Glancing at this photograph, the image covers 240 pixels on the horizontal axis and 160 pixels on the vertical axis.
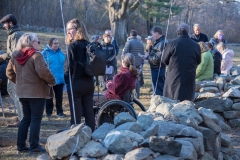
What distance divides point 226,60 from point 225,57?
13 cm

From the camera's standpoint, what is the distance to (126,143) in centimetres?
381

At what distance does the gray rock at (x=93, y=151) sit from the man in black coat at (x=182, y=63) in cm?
259

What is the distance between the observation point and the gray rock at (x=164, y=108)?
5.20 metres

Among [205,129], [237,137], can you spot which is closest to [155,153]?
[205,129]

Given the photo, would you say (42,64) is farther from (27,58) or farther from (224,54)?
(224,54)

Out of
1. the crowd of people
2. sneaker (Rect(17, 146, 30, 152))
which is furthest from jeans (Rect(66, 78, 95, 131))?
sneaker (Rect(17, 146, 30, 152))

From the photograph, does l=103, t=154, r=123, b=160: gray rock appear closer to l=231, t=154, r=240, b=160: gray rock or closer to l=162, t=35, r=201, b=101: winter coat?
l=231, t=154, r=240, b=160: gray rock

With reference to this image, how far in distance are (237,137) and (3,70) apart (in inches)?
177

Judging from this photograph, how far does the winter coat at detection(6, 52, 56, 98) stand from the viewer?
5.05 m

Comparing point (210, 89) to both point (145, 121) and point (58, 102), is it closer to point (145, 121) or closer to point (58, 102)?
point (58, 102)

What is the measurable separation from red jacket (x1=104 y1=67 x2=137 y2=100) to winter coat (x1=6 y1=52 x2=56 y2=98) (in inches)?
52.3

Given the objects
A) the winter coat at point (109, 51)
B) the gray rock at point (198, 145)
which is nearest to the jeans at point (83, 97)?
the gray rock at point (198, 145)

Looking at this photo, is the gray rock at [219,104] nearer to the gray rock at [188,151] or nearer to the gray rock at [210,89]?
the gray rock at [210,89]

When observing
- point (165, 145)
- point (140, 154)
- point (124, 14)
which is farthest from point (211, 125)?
point (124, 14)
